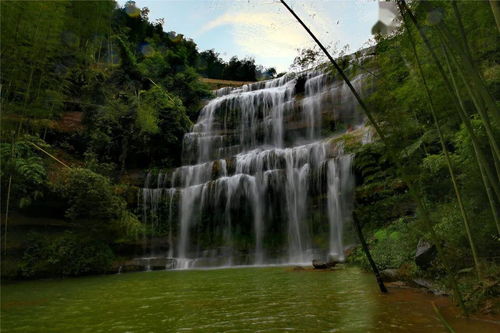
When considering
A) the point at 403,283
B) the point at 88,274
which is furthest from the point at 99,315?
the point at 88,274

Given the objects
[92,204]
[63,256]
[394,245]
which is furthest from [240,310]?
[92,204]

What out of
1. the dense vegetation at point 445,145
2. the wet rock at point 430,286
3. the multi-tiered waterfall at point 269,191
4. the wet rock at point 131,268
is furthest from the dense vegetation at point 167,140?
the multi-tiered waterfall at point 269,191

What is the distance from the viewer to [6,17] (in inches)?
279

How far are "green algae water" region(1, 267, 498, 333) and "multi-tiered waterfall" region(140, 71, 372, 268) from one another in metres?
6.37

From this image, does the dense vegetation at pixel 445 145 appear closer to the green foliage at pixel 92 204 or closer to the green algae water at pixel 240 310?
the green algae water at pixel 240 310

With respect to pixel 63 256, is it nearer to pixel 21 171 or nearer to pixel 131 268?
pixel 131 268

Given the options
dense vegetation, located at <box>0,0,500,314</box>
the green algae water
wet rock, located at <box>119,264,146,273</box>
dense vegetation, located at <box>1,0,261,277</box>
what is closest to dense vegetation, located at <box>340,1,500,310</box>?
dense vegetation, located at <box>0,0,500,314</box>

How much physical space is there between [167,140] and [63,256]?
8683 millimetres

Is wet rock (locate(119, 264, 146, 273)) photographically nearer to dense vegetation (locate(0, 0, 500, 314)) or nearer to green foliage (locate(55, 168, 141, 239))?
dense vegetation (locate(0, 0, 500, 314))

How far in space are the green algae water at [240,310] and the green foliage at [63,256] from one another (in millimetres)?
5186

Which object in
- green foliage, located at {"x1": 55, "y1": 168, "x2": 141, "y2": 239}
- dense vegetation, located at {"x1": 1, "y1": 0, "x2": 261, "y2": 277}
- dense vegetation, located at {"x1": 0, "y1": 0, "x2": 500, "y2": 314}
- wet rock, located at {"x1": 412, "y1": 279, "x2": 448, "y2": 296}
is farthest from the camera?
green foliage, located at {"x1": 55, "y1": 168, "x2": 141, "y2": 239}

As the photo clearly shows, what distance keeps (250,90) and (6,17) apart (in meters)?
16.5

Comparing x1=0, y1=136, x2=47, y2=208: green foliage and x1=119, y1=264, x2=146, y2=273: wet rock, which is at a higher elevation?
x1=0, y1=136, x2=47, y2=208: green foliage

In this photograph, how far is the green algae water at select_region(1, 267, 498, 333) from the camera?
342 cm
